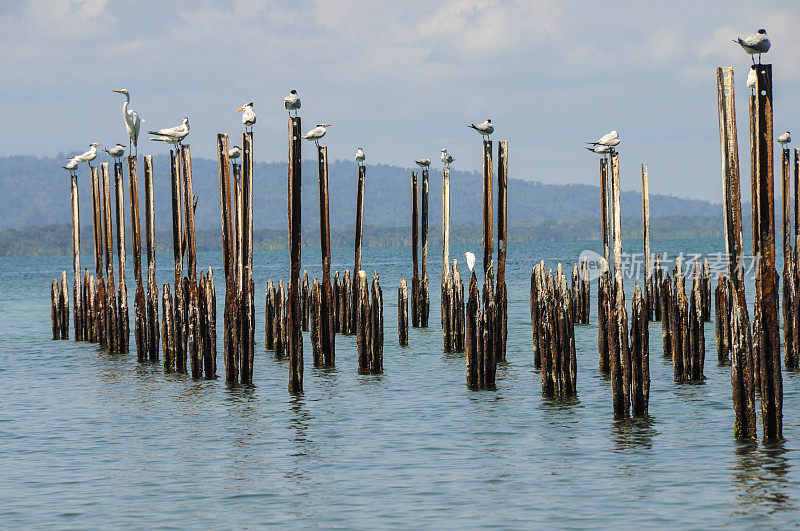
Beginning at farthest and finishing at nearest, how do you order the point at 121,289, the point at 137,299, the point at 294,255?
the point at 121,289 → the point at 137,299 → the point at 294,255

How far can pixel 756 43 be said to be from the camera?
11.3 metres

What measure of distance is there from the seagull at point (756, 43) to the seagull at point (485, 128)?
9542 mm

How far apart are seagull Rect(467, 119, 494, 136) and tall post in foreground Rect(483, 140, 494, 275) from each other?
2.90 m

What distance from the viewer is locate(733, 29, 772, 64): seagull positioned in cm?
1127

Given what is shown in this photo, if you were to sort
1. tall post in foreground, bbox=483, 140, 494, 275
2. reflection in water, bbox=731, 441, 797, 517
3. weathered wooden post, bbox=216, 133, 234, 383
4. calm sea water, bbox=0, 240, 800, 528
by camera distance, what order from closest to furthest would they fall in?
reflection in water, bbox=731, 441, 797, 517 < calm sea water, bbox=0, 240, 800, 528 < weathered wooden post, bbox=216, 133, 234, 383 < tall post in foreground, bbox=483, 140, 494, 275

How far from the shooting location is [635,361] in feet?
42.3

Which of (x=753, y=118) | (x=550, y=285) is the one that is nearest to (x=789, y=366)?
(x=550, y=285)

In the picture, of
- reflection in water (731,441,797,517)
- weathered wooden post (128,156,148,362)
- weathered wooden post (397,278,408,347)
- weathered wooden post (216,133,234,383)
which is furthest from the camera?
weathered wooden post (397,278,408,347)

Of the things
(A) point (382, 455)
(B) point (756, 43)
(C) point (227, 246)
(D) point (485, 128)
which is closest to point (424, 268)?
(D) point (485, 128)

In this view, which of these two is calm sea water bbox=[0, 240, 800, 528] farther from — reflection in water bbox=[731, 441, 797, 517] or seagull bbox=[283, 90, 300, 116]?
seagull bbox=[283, 90, 300, 116]

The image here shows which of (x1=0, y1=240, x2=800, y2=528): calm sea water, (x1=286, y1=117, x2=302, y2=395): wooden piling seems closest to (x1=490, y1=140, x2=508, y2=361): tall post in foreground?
(x1=0, y1=240, x2=800, y2=528): calm sea water

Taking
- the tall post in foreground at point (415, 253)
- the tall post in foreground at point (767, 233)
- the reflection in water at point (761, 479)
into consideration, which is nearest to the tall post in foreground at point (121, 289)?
the tall post in foreground at point (415, 253)

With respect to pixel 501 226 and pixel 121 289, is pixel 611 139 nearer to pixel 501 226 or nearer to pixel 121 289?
pixel 501 226

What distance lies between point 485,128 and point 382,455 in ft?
33.2
